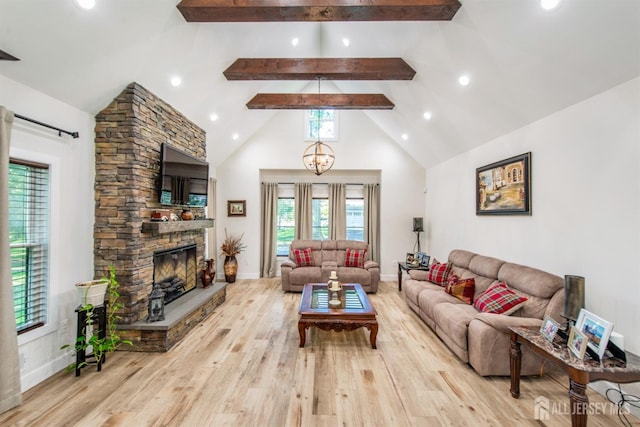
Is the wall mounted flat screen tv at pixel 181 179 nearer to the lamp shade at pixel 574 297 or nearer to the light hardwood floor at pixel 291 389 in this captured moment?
the light hardwood floor at pixel 291 389

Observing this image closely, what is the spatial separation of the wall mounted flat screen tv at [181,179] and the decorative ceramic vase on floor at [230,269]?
2.10 m

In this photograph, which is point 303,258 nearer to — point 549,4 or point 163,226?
point 163,226

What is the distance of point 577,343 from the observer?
196cm

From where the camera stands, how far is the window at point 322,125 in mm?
6688

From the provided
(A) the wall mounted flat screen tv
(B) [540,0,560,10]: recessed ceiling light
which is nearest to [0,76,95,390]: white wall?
(A) the wall mounted flat screen tv

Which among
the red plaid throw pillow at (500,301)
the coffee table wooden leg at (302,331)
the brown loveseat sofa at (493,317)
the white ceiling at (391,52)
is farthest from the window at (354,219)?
the coffee table wooden leg at (302,331)

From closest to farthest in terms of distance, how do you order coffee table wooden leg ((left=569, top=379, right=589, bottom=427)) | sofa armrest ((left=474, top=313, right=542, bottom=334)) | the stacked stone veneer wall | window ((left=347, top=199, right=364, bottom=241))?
coffee table wooden leg ((left=569, top=379, right=589, bottom=427)) < sofa armrest ((left=474, top=313, right=542, bottom=334)) < the stacked stone veneer wall < window ((left=347, top=199, right=364, bottom=241))

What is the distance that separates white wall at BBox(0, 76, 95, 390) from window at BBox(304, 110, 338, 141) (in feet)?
14.4

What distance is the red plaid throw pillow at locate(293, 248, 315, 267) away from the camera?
604 centimetres

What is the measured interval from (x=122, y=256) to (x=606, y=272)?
187 inches

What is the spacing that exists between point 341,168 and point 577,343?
5.31 m

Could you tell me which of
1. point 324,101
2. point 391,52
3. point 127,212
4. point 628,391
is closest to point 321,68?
point 391,52

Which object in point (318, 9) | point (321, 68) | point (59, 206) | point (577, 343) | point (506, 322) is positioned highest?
point (321, 68)

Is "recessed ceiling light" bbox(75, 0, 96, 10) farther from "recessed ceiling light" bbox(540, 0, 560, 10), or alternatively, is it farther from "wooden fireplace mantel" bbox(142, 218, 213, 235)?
"recessed ceiling light" bbox(540, 0, 560, 10)
